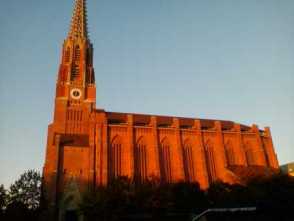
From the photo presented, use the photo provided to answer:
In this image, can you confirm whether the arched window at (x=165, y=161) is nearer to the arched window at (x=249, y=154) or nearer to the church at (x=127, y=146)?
the church at (x=127, y=146)

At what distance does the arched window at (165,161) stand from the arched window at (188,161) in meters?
2.67

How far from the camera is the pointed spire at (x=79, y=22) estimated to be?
64062mm

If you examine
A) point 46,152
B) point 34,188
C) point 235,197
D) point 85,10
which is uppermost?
point 85,10

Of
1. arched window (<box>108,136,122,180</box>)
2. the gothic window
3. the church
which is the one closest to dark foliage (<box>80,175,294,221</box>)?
the church

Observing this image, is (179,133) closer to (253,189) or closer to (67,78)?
(253,189)

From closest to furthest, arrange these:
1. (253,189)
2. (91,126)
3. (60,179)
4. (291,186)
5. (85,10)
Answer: (291,186) < (253,189) < (60,179) < (91,126) < (85,10)

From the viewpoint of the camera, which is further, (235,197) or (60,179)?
(60,179)

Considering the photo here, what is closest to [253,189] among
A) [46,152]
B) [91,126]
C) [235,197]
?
[235,197]

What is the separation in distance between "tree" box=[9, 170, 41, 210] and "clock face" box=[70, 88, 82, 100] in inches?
705

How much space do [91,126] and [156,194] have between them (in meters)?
16.0

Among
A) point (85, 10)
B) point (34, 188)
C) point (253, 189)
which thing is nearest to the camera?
point (253, 189)

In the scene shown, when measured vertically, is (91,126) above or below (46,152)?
above

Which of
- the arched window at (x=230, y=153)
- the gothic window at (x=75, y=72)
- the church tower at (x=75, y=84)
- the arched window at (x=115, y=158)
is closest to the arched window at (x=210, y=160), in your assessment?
the arched window at (x=230, y=153)

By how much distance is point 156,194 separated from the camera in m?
35.1
